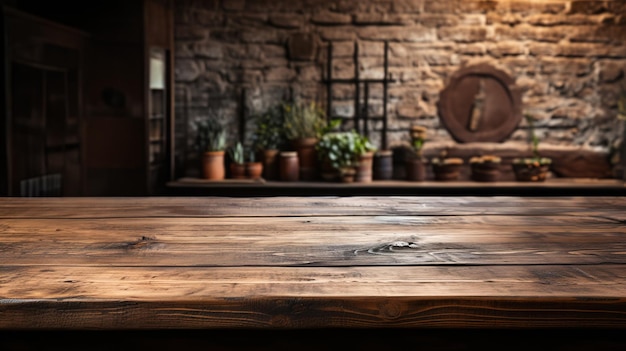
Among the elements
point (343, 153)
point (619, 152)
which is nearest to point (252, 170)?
point (343, 153)

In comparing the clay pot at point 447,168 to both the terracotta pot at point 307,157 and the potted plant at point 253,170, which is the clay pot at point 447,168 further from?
the potted plant at point 253,170

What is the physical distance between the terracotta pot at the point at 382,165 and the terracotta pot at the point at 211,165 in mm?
1229

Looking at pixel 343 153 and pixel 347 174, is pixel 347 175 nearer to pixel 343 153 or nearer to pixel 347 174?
pixel 347 174

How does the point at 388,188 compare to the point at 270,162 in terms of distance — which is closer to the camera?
the point at 388,188

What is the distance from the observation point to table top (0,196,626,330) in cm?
106

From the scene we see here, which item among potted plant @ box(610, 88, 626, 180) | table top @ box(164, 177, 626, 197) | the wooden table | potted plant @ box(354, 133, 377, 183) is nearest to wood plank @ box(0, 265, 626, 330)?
the wooden table

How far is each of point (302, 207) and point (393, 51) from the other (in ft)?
13.4

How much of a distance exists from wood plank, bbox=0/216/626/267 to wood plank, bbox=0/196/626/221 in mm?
75

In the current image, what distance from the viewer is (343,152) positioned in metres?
5.32

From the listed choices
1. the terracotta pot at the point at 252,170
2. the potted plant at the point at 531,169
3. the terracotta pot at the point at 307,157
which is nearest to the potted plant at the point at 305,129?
the terracotta pot at the point at 307,157

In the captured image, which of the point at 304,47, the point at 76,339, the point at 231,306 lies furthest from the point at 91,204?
the point at 304,47

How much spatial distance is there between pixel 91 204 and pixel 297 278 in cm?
93

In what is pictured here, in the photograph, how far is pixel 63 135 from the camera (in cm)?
455

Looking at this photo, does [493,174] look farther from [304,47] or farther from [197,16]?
[197,16]
